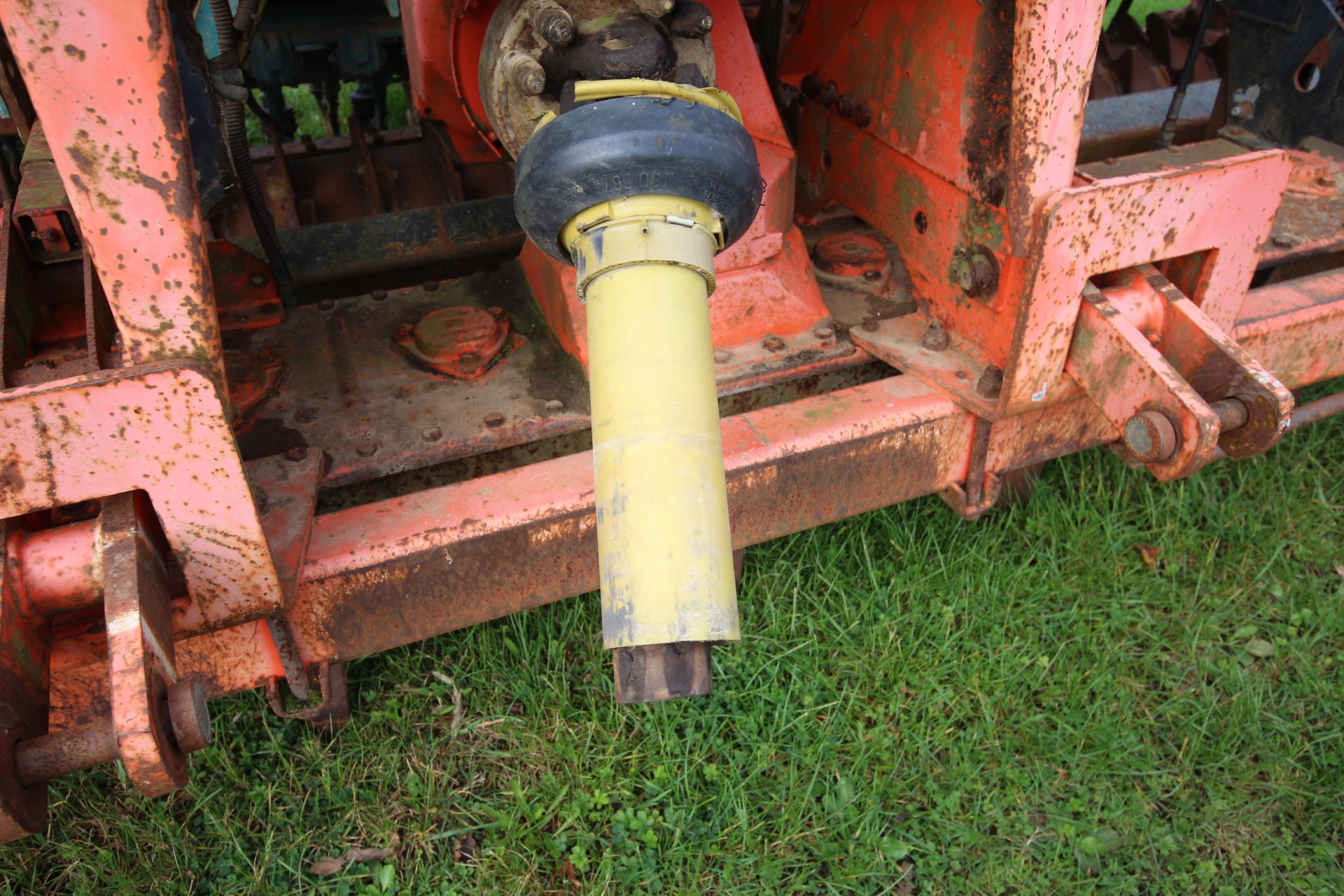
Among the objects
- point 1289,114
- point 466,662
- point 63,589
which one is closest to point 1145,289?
point 1289,114

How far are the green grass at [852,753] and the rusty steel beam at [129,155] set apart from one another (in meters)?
0.91

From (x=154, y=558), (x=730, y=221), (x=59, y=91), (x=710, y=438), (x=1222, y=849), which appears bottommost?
(x=1222, y=849)

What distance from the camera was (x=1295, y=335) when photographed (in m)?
2.00

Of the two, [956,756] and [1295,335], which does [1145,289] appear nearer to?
[1295,335]

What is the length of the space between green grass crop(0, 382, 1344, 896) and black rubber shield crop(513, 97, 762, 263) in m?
1.07

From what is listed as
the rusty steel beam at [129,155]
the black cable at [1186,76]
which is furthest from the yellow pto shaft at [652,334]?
the black cable at [1186,76]

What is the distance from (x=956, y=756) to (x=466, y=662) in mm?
963

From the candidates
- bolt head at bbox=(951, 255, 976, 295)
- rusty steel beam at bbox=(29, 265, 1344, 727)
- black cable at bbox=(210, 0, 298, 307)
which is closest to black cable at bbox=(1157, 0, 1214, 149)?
rusty steel beam at bbox=(29, 265, 1344, 727)

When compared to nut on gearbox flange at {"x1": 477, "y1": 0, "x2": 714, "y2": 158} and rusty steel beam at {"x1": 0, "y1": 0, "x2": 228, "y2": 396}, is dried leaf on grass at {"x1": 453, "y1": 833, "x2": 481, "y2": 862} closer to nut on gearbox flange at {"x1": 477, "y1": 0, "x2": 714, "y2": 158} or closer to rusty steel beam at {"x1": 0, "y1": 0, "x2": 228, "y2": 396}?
rusty steel beam at {"x1": 0, "y1": 0, "x2": 228, "y2": 396}

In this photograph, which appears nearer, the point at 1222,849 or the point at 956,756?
the point at 1222,849

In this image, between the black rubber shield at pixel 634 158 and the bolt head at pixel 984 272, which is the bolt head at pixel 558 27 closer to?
the black rubber shield at pixel 634 158

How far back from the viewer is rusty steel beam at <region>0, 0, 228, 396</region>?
108 cm

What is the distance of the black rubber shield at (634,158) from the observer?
113 centimetres

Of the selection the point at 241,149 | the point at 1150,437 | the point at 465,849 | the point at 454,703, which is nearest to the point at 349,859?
the point at 465,849
